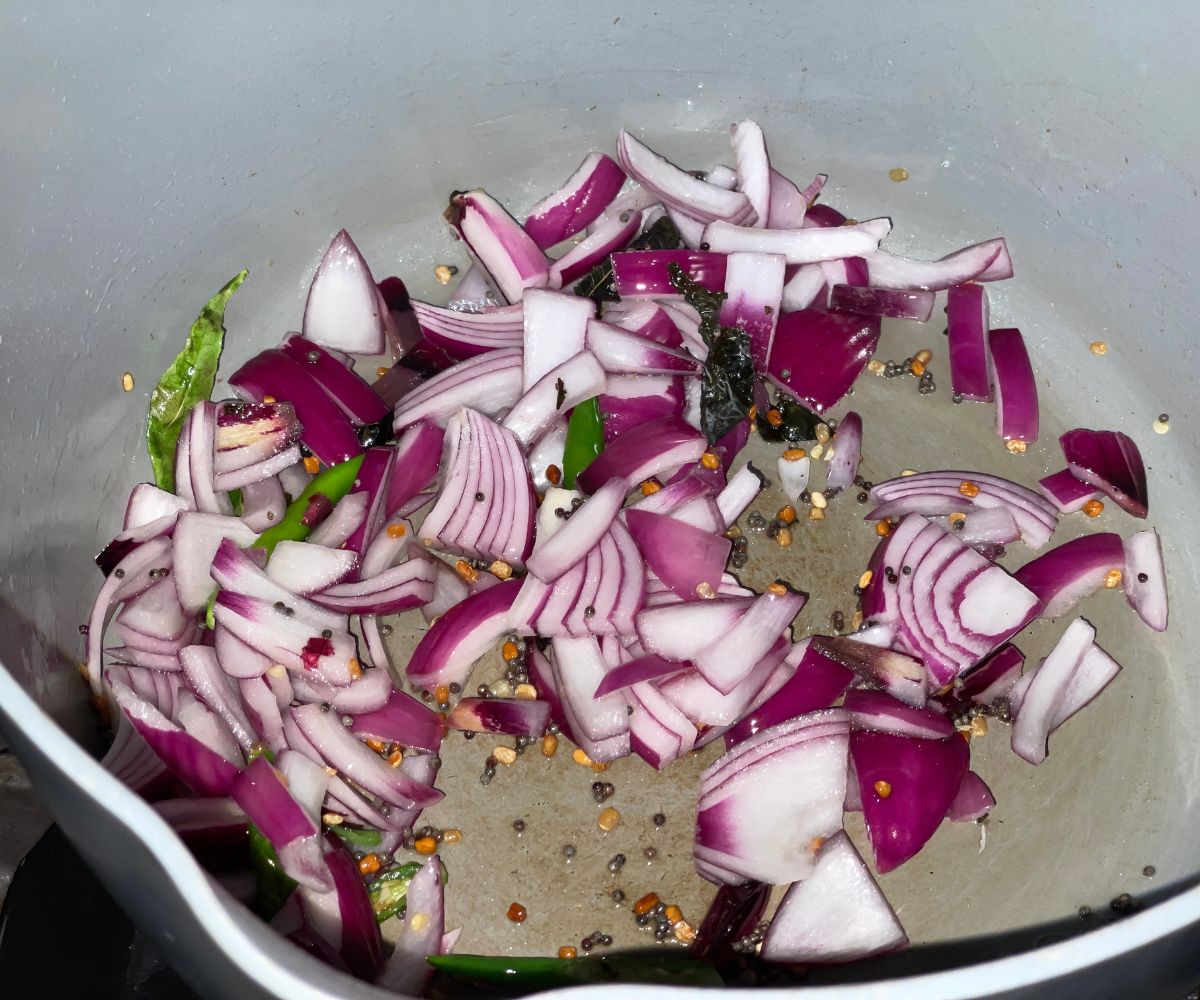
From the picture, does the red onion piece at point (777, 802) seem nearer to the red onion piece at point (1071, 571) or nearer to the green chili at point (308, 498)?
the red onion piece at point (1071, 571)

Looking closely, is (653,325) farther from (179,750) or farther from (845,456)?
(179,750)

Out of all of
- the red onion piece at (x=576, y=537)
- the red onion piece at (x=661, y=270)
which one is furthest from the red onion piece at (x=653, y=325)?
the red onion piece at (x=576, y=537)

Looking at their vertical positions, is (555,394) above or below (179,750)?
above

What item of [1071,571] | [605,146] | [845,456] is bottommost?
[1071,571]

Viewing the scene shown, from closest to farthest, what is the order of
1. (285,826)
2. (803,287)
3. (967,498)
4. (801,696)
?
(285,826), (801,696), (967,498), (803,287)

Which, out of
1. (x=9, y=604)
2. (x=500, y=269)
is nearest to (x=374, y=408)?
(x=500, y=269)

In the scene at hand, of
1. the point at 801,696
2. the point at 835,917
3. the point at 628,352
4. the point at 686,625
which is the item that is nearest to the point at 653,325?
the point at 628,352

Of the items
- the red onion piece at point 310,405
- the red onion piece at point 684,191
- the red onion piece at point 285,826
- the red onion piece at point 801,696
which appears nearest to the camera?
the red onion piece at point 285,826
